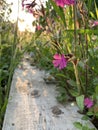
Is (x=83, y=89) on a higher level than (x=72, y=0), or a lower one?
lower

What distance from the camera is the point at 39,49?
2709mm

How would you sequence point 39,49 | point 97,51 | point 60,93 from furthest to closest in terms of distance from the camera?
1. point 39,49
2. point 60,93
3. point 97,51

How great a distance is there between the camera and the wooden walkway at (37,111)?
3.32 feet

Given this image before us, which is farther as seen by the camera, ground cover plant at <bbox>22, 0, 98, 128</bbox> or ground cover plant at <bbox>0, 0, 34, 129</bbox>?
ground cover plant at <bbox>0, 0, 34, 129</bbox>

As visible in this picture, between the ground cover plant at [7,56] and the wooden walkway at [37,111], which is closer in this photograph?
the wooden walkway at [37,111]

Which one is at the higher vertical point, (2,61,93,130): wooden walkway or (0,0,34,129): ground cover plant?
(0,0,34,129): ground cover plant

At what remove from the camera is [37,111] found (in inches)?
45.5

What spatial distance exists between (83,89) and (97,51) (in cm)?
18

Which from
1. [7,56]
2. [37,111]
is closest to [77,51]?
[37,111]

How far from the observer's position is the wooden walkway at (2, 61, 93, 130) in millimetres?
1011

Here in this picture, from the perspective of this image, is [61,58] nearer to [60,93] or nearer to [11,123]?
[11,123]

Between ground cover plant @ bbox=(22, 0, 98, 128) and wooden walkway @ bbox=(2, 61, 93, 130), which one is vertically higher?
ground cover plant @ bbox=(22, 0, 98, 128)

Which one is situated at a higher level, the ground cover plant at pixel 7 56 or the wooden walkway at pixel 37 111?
the ground cover plant at pixel 7 56

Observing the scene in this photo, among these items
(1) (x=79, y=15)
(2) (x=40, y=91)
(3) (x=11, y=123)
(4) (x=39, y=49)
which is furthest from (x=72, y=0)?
(4) (x=39, y=49)
